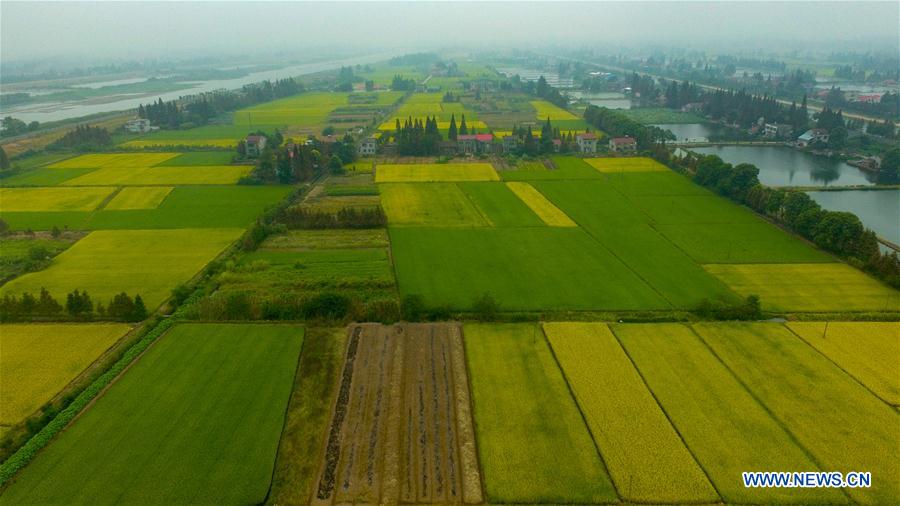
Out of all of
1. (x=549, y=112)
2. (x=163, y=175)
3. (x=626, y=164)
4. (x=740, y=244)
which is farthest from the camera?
(x=549, y=112)

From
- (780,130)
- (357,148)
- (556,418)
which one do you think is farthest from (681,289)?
(780,130)

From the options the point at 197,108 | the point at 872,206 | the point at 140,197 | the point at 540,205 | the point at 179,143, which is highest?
the point at 197,108

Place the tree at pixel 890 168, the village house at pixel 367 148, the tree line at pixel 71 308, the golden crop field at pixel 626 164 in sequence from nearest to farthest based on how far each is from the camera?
the tree line at pixel 71 308 → the tree at pixel 890 168 → the golden crop field at pixel 626 164 → the village house at pixel 367 148

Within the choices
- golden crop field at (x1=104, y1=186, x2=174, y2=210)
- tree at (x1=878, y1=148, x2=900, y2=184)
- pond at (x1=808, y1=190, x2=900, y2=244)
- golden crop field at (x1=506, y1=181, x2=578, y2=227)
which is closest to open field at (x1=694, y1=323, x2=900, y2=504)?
golden crop field at (x1=506, y1=181, x2=578, y2=227)

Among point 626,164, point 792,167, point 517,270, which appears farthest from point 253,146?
point 792,167

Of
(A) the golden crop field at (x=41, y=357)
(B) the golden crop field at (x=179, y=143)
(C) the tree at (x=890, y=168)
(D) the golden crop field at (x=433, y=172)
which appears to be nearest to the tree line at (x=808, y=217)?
(C) the tree at (x=890, y=168)

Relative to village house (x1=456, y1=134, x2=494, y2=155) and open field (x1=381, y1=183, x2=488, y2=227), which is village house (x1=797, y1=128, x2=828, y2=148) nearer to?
village house (x1=456, y1=134, x2=494, y2=155)

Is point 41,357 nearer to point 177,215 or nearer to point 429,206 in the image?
point 177,215

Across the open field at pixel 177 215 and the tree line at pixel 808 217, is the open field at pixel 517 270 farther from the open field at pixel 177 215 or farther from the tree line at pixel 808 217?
the open field at pixel 177 215
